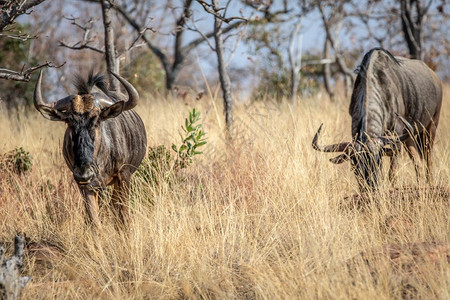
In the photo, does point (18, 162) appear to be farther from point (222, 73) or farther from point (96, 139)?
point (222, 73)

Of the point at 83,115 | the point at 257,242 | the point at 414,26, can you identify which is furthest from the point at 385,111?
the point at 414,26

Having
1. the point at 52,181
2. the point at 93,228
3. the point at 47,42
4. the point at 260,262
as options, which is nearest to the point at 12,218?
the point at 93,228

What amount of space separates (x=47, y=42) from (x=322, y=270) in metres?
16.1

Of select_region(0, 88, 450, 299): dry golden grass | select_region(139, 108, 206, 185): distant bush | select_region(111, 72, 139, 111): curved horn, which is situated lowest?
select_region(0, 88, 450, 299): dry golden grass

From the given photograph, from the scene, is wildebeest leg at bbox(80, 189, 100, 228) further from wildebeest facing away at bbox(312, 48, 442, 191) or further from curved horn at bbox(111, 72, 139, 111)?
wildebeest facing away at bbox(312, 48, 442, 191)

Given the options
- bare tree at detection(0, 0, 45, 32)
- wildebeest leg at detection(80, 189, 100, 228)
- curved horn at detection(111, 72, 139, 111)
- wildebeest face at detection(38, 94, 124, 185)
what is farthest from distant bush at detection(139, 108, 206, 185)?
bare tree at detection(0, 0, 45, 32)

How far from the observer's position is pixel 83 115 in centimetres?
468

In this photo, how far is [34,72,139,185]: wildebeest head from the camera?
14.9ft

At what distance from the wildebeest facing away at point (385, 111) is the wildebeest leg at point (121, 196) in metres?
1.85

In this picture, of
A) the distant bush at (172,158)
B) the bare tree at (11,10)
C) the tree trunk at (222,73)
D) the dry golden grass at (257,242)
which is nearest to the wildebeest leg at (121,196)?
the dry golden grass at (257,242)

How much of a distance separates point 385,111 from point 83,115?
3.26m

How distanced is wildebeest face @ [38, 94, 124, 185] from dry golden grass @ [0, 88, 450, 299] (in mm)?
553

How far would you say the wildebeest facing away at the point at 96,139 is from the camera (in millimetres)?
4594

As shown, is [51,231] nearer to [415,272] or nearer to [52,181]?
[52,181]
